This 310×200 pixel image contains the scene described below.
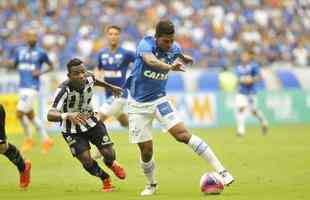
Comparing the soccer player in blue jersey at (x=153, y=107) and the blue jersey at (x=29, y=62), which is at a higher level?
the blue jersey at (x=29, y=62)

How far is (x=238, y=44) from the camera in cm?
3716

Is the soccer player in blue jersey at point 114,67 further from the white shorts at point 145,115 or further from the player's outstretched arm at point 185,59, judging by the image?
the white shorts at point 145,115

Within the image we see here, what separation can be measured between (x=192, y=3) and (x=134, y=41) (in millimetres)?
4589

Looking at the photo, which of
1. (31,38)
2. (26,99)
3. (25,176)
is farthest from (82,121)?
(26,99)

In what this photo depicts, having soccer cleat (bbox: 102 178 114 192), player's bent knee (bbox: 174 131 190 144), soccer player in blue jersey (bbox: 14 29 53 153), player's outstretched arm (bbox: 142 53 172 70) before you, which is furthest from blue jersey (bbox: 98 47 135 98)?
player's outstretched arm (bbox: 142 53 172 70)

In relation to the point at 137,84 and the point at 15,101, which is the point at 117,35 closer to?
the point at 137,84

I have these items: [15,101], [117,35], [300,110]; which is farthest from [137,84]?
[300,110]

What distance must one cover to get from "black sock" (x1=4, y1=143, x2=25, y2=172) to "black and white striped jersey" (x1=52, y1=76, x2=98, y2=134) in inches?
43.7

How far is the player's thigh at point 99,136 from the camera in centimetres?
1394

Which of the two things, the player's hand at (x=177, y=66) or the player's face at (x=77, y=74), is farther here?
the player's face at (x=77, y=74)

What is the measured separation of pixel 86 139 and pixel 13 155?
4.63ft

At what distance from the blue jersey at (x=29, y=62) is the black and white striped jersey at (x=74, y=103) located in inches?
332

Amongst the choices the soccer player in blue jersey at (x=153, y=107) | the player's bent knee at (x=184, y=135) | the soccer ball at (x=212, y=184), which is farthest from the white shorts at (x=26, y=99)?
the soccer ball at (x=212, y=184)

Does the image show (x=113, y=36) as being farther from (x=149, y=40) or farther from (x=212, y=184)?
(x=212, y=184)
